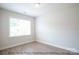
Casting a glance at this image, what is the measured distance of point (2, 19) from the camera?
1167 millimetres

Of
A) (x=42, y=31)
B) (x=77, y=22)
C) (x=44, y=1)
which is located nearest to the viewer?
(x=44, y=1)

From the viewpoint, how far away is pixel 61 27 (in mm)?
1185

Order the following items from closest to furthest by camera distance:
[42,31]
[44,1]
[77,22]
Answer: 1. [44,1]
2. [77,22]
3. [42,31]

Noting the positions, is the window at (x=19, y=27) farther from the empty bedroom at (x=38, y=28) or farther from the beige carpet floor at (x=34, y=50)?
the beige carpet floor at (x=34, y=50)

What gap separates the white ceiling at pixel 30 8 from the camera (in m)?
1.10

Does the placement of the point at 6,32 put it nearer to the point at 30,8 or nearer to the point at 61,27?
the point at 30,8

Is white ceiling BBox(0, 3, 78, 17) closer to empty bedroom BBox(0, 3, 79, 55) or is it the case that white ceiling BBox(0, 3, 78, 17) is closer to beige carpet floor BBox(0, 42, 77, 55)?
empty bedroom BBox(0, 3, 79, 55)

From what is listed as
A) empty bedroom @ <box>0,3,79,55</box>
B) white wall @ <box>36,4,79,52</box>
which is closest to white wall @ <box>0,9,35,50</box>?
empty bedroom @ <box>0,3,79,55</box>

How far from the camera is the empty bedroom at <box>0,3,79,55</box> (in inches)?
44.3

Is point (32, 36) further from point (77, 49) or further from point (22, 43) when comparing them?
point (77, 49)

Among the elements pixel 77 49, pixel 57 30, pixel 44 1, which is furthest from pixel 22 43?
pixel 77 49

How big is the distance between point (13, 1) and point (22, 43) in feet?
2.27

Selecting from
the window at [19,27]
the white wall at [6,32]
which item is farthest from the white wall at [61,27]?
the white wall at [6,32]

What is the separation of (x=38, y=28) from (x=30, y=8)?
1.22 ft
